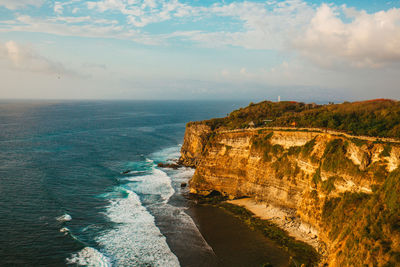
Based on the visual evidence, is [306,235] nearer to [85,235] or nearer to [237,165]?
[237,165]

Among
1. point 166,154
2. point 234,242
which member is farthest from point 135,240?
point 166,154

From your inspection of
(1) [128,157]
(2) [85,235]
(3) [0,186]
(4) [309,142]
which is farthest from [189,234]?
(1) [128,157]

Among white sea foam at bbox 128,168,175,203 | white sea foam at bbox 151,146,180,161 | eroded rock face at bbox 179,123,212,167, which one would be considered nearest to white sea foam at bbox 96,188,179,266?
white sea foam at bbox 128,168,175,203

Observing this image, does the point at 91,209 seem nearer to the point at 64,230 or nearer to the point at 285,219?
the point at 64,230

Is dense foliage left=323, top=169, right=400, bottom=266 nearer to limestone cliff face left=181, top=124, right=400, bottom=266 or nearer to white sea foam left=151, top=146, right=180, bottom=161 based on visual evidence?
limestone cliff face left=181, top=124, right=400, bottom=266

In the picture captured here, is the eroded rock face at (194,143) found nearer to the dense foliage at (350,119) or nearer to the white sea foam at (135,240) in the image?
the dense foliage at (350,119)

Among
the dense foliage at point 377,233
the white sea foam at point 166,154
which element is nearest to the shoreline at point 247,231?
the dense foliage at point 377,233
